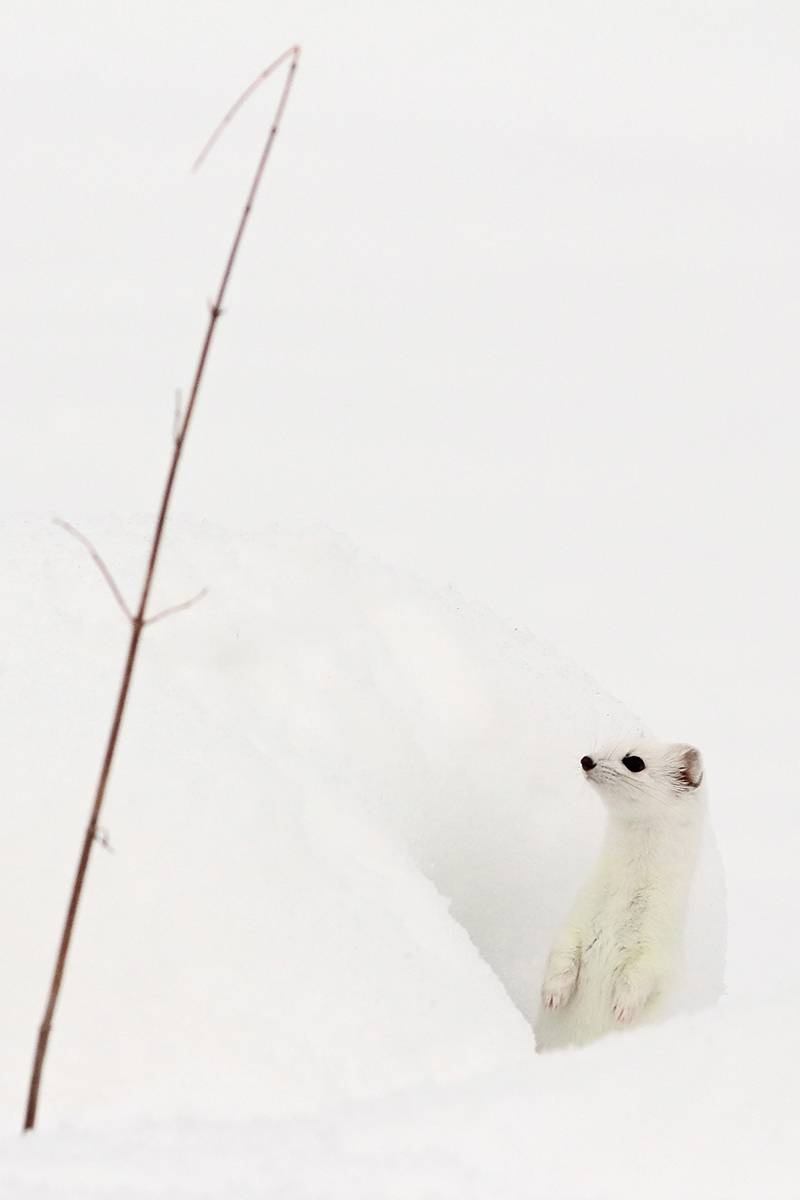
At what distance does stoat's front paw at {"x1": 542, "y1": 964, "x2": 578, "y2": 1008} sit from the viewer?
4125 millimetres

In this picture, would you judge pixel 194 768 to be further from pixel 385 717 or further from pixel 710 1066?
pixel 710 1066

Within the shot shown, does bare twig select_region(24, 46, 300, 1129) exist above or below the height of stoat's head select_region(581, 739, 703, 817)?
above

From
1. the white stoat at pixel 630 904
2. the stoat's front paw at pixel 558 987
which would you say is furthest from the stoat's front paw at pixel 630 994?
the stoat's front paw at pixel 558 987

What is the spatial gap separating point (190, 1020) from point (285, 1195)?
1.58 m

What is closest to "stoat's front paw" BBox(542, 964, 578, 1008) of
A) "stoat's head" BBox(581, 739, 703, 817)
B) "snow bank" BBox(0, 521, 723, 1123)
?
"snow bank" BBox(0, 521, 723, 1123)

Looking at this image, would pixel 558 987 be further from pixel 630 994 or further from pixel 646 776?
pixel 646 776

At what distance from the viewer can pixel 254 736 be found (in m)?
3.88

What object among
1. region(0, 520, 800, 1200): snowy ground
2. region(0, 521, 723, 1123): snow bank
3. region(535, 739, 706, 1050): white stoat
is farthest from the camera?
region(535, 739, 706, 1050): white stoat

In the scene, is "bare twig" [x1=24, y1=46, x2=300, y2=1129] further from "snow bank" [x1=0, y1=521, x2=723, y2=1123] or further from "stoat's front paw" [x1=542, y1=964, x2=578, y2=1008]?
"stoat's front paw" [x1=542, y1=964, x2=578, y2=1008]

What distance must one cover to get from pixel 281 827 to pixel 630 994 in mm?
1332

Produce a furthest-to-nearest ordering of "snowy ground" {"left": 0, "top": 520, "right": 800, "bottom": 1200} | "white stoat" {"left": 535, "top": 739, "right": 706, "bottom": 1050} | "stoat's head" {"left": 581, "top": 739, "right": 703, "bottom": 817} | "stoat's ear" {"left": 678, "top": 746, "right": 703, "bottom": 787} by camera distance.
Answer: "stoat's ear" {"left": 678, "top": 746, "right": 703, "bottom": 787}
"stoat's head" {"left": 581, "top": 739, "right": 703, "bottom": 817}
"white stoat" {"left": 535, "top": 739, "right": 706, "bottom": 1050}
"snowy ground" {"left": 0, "top": 520, "right": 800, "bottom": 1200}

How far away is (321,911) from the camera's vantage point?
3.27 meters

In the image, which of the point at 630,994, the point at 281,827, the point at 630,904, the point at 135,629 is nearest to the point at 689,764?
the point at 630,904

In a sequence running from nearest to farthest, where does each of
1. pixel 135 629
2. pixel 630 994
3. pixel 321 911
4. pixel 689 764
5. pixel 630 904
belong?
pixel 135 629 < pixel 321 911 < pixel 630 994 < pixel 630 904 < pixel 689 764
